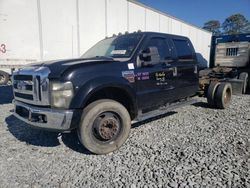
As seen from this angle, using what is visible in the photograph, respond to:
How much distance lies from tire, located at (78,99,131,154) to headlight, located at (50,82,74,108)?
35cm

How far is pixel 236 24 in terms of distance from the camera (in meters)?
74.1

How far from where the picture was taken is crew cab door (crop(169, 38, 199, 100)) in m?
5.34

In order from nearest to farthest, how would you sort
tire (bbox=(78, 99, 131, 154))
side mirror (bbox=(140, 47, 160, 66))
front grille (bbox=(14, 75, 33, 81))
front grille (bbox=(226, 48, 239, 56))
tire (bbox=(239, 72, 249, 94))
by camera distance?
1. tire (bbox=(78, 99, 131, 154))
2. front grille (bbox=(14, 75, 33, 81))
3. side mirror (bbox=(140, 47, 160, 66))
4. tire (bbox=(239, 72, 249, 94))
5. front grille (bbox=(226, 48, 239, 56))

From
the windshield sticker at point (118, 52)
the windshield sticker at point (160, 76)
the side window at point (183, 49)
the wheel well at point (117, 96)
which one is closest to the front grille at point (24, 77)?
the wheel well at point (117, 96)

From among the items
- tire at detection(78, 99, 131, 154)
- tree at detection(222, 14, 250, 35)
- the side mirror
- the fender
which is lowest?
tire at detection(78, 99, 131, 154)

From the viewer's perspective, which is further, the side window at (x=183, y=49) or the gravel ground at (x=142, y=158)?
the side window at (x=183, y=49)

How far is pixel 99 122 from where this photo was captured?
3.74 m

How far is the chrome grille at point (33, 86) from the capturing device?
3.46 metres

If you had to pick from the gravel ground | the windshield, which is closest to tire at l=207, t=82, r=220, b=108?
the gravel ground

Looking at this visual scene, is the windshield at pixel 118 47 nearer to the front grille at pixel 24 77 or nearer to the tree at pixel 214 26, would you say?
the front grille at pixel 24 77

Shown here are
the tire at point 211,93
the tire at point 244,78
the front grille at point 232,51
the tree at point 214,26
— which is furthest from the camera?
the tree at point 214,26

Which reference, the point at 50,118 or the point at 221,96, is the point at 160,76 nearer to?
the point at 50,118

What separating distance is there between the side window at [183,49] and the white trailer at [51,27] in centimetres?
283

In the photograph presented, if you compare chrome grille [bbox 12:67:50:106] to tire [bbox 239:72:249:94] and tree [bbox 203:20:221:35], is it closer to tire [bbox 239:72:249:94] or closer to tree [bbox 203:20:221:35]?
tire [bbox 239:72:249:94]
